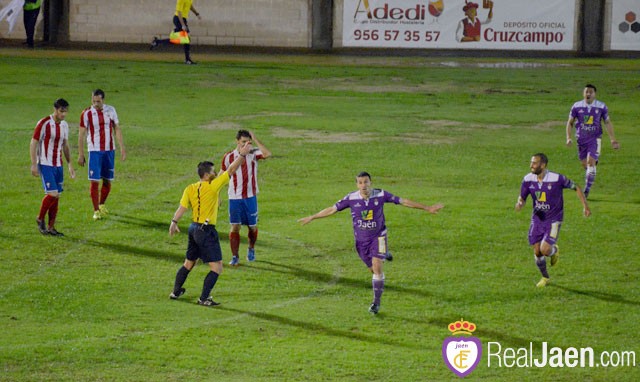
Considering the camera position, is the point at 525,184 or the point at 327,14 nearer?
the point at 525,184

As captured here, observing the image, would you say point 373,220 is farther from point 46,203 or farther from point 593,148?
point 593,148

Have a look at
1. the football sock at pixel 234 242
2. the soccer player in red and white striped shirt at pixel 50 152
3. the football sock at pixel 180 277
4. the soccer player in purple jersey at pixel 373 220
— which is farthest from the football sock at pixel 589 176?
the soccer player in red and white striped shirt at pixel 50 152

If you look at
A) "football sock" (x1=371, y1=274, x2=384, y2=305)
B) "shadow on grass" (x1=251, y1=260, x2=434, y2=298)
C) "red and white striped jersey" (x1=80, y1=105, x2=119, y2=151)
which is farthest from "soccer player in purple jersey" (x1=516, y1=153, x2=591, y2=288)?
"red and white striped jersey" (x1=80, y1=105, x2=119, y2=151)

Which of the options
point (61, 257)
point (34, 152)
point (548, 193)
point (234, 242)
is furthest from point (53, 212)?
point (548, 193)

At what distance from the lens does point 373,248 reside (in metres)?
16.6

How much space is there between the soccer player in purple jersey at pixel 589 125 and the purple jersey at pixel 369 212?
8771 mm

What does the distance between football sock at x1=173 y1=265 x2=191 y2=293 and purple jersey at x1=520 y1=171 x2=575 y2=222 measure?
567 centimetres

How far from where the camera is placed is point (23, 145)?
2978 cm

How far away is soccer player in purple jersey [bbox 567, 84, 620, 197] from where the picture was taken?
79.4ft

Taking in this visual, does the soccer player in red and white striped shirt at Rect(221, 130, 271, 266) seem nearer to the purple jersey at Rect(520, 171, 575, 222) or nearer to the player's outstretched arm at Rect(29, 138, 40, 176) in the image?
the player's outstretched arm at Rect(29, 138, 40, 176)

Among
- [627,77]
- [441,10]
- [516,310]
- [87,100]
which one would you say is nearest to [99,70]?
[87,100]

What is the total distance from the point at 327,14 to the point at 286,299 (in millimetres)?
30651

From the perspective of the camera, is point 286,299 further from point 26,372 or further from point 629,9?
point 629,9

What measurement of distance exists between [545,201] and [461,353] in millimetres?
3946
